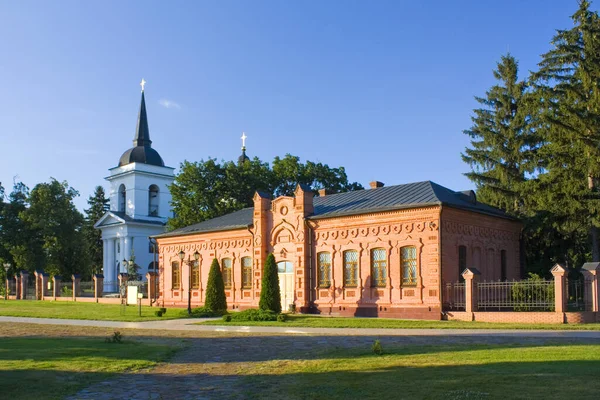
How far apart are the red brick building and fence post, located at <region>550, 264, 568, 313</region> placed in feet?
15.6

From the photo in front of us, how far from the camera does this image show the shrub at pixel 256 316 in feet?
85.7

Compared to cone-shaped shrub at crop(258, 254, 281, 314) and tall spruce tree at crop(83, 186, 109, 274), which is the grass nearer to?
cone-shaped shrub at crop(258, 254, 281, 314)

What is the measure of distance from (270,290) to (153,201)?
44.0 metres

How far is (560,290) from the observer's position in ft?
74.4

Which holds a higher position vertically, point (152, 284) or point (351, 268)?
point (351, 268)

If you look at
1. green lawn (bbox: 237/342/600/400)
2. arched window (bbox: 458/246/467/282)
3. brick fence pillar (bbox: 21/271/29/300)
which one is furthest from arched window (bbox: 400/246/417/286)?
brick fence pillar (bbox: 21/271/29/300)

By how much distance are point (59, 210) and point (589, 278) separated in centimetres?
4849

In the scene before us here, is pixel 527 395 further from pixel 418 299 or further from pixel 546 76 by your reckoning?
pixel 546 76

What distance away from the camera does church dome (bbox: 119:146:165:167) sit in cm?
6688

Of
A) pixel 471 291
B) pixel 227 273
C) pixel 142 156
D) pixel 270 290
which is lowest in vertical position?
pixel 270 290

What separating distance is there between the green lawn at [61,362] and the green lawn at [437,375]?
9.26 feet

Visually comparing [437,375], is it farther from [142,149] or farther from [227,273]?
[142,149]

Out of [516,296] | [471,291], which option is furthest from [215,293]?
[516,296]

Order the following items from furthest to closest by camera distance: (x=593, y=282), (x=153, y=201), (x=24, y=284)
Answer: (x=153, y=201)
(x=24, y=284)
(x=593, y=282)
